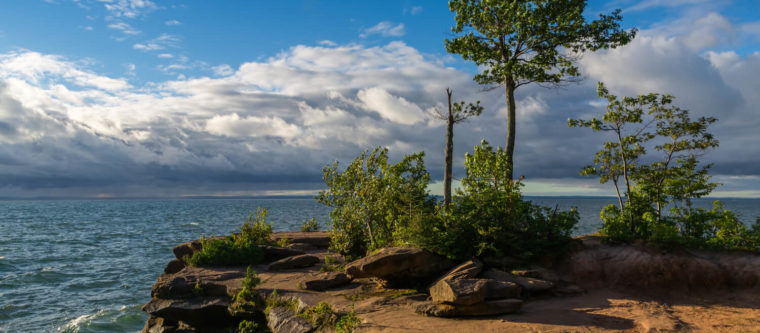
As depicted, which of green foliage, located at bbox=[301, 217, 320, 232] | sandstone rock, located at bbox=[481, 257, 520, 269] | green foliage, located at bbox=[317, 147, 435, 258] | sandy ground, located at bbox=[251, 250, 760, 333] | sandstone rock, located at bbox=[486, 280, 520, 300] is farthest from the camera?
green foliage, located at bbox=[301, 217, 320, 232]

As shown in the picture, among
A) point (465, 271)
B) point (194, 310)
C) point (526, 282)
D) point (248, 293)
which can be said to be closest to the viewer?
point (465, 271)

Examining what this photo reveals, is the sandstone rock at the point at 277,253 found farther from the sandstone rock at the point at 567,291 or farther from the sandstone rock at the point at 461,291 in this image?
the sandstone rock at the point at 567,291

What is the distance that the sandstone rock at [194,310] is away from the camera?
1418 cm

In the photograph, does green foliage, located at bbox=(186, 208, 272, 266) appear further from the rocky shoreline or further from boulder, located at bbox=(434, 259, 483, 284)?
boulder, located at bbox=(434, 259, 483, 284)

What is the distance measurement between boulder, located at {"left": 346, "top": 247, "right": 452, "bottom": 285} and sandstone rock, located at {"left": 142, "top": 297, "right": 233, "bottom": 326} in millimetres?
4180

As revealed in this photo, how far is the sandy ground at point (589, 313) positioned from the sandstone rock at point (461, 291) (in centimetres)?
48

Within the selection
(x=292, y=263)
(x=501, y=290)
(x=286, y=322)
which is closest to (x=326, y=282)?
(x=286, y=322)

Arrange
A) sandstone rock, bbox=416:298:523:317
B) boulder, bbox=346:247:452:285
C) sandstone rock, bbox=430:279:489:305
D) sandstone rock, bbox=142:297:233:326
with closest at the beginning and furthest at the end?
sandstone rock, bbox=430:279:489:305
sandstone rock, bbox=416:298:523:317
boulder, bbox=346:247:452:285
sandstone rock, bbox=142:297:233:326

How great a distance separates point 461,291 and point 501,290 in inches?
55.4

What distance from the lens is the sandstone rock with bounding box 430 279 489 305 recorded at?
36.6 feet

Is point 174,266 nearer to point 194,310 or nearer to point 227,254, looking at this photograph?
point 227,254

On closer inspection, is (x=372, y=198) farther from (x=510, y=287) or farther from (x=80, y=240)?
(x=80, y=240)

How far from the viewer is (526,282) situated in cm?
1315

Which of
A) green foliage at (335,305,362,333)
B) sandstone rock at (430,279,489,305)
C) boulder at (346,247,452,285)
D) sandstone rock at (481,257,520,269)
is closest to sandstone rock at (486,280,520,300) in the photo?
sandstone rock at (430,279,489,305)
